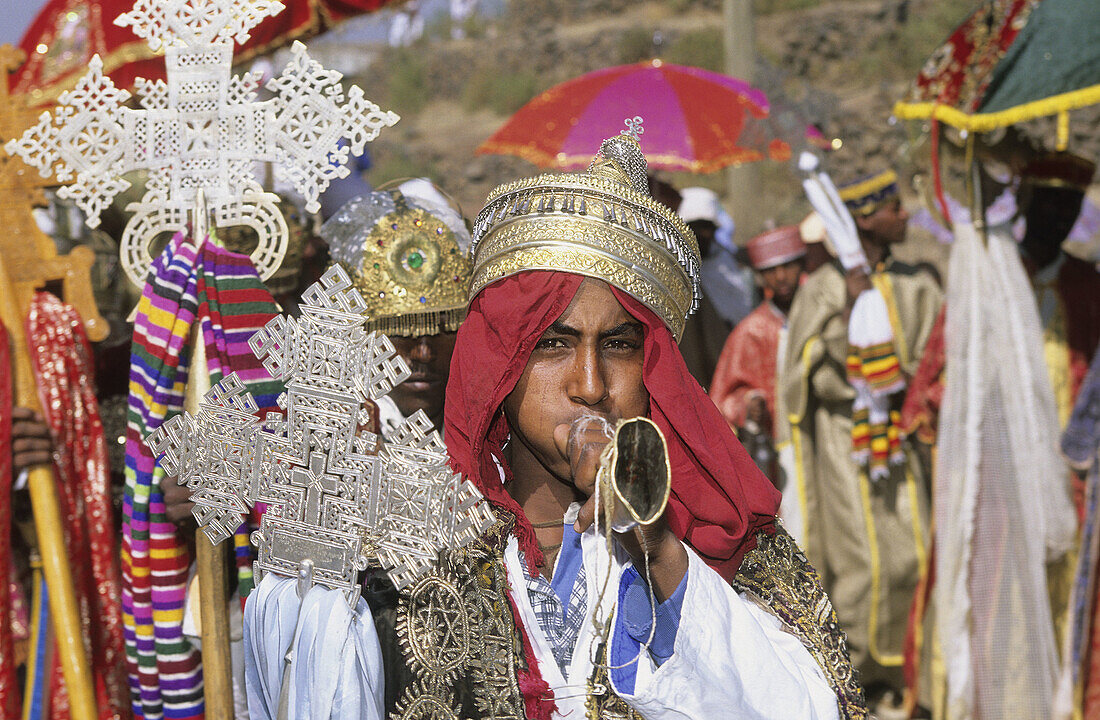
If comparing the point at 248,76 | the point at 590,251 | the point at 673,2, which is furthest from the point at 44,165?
the point at 673,2

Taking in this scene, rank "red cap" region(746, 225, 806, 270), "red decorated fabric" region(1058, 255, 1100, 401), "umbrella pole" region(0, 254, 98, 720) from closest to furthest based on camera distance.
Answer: "umbrella pole" region(0, 254, 98, 720) < "red decorated fabric" region(1058, 255, 1100, 401) < "red cap" region(746, 225, 806, 270)

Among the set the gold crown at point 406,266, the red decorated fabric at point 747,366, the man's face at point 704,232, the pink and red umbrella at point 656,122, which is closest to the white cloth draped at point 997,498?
the pink and red umbrella at point 656,122

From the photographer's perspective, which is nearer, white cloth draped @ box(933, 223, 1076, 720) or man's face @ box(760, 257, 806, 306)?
white cloth draped @ box(933, 223, 1076, 720)

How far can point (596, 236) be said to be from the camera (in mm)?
2014

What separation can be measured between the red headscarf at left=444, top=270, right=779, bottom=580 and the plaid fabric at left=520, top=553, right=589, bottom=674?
0.05 meters

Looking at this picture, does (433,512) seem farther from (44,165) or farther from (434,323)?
(44,165)

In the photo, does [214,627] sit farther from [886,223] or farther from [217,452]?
[886,223]

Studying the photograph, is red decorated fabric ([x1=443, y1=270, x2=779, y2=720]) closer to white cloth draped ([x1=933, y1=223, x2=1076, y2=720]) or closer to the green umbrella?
the green umbrella

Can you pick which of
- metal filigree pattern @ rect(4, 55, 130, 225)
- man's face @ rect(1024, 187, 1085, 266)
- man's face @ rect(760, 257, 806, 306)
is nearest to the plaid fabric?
metal filigree pattern @ rect(4, 55, 130, 225)

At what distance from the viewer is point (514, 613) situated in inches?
80.0

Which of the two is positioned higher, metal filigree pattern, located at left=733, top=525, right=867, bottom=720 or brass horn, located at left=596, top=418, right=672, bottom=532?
brass horn, located at left=596, top=418, right=672, bottom=532

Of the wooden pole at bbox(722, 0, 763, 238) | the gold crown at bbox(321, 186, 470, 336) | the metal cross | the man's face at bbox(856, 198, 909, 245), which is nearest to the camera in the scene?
the gold crown at bbox(321, 186, 470, 336)

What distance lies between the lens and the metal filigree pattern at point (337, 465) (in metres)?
1.89

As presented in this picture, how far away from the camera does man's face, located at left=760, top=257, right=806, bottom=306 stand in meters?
6.91
